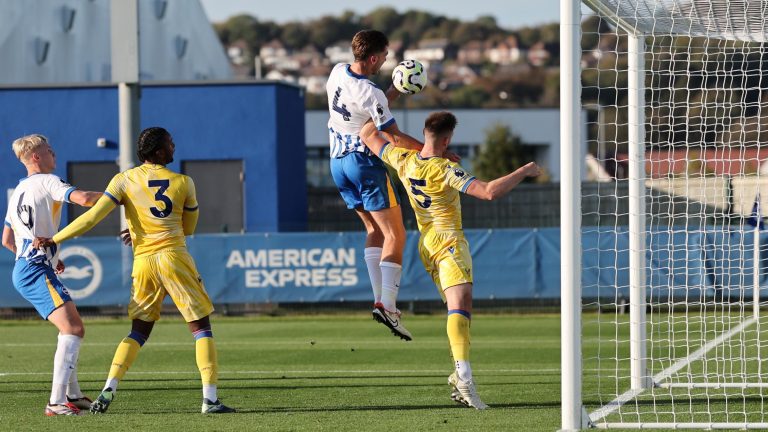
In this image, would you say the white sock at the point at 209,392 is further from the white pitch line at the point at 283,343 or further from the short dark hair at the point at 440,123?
the white pitch line at the point at 283,343

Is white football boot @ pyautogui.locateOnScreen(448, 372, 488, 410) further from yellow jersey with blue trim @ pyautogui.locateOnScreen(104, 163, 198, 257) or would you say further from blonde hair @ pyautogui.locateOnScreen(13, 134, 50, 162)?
blonde hair @ pyautogui.locateOnScreen(13, 134, 50, 162)

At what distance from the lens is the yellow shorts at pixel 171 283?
9.23 meters

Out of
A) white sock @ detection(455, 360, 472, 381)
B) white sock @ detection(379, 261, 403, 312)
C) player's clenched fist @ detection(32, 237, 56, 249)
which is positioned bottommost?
white sock @ detection(455, 360, 472, 381)

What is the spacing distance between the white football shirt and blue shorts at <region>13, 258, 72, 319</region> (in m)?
0.07

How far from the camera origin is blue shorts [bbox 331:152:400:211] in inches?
399

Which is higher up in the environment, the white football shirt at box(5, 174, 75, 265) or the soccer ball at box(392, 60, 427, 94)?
the soccer ball at box(392, 60, 427, 94)

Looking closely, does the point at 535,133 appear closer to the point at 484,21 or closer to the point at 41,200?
the point at 41,200

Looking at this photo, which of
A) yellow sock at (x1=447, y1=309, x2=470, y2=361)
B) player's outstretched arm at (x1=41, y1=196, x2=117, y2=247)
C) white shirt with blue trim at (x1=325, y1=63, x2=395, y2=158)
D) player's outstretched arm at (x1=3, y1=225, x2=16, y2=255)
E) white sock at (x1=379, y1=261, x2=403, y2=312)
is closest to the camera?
player's outstretched arm at (x1=41, y1=196, x2=117, y2=247)

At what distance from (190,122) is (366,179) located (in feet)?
58.5

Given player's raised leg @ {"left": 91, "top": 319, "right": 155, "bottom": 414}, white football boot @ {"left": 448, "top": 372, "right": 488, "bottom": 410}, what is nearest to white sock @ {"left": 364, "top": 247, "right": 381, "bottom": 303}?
white football boot @ {"left": 448, "top": 372, "right": 488, "bottom": 410}

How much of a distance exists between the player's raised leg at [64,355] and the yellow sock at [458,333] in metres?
2.86

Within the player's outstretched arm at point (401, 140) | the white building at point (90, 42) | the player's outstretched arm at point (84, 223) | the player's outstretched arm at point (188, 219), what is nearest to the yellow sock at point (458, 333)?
the player's outstretched arm at point (401, 140)

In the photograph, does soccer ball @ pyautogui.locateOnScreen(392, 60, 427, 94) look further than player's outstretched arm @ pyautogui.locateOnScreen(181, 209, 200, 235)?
Yes

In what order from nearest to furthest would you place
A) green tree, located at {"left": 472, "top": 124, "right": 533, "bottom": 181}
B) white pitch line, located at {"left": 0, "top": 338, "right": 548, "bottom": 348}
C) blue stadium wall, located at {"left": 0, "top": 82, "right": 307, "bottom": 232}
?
white pitch line, located at {"left": 0, "top": 338, "right": 548, "bottom": 348}
blue stadium wall, located at {"left": 0, "top": 82, "right": 307, "bottom": 232}
green tree, located at {"left": 472, "top": 124, "right": 533, "bottom": 181}
